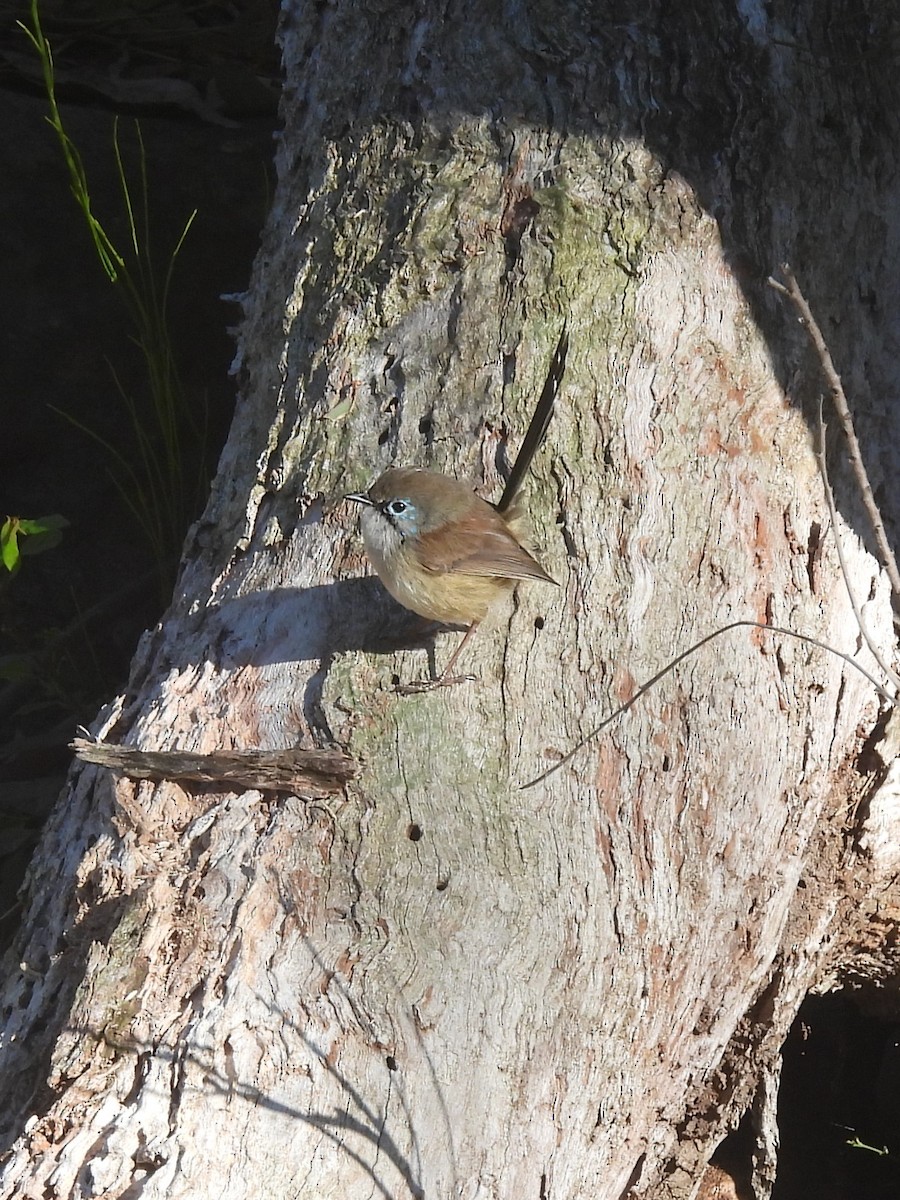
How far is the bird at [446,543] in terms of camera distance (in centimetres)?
291

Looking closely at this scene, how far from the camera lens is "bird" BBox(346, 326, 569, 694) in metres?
2.91

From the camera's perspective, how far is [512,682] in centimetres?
293

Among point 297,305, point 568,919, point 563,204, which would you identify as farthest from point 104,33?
point 568,919

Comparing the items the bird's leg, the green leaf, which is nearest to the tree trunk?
the bird's leg

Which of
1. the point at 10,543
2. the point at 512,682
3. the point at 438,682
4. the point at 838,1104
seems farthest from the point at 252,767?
the point at 838,1104

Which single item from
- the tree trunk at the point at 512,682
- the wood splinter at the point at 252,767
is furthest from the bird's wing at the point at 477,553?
the wood splinter at the point at 252,767

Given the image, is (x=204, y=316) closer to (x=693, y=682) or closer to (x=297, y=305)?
(x=297, y=305)

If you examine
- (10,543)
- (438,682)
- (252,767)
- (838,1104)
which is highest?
(10,543)

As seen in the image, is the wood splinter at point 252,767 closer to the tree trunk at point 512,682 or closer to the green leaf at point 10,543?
the tree trunk at point 512,682

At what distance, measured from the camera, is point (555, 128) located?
11.6 feet

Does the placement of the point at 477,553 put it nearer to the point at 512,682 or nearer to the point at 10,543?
the point at 512,682

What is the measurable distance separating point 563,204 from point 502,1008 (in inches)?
88.9

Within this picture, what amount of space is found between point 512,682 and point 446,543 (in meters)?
0.41

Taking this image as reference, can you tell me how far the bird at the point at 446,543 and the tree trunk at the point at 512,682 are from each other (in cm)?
8
